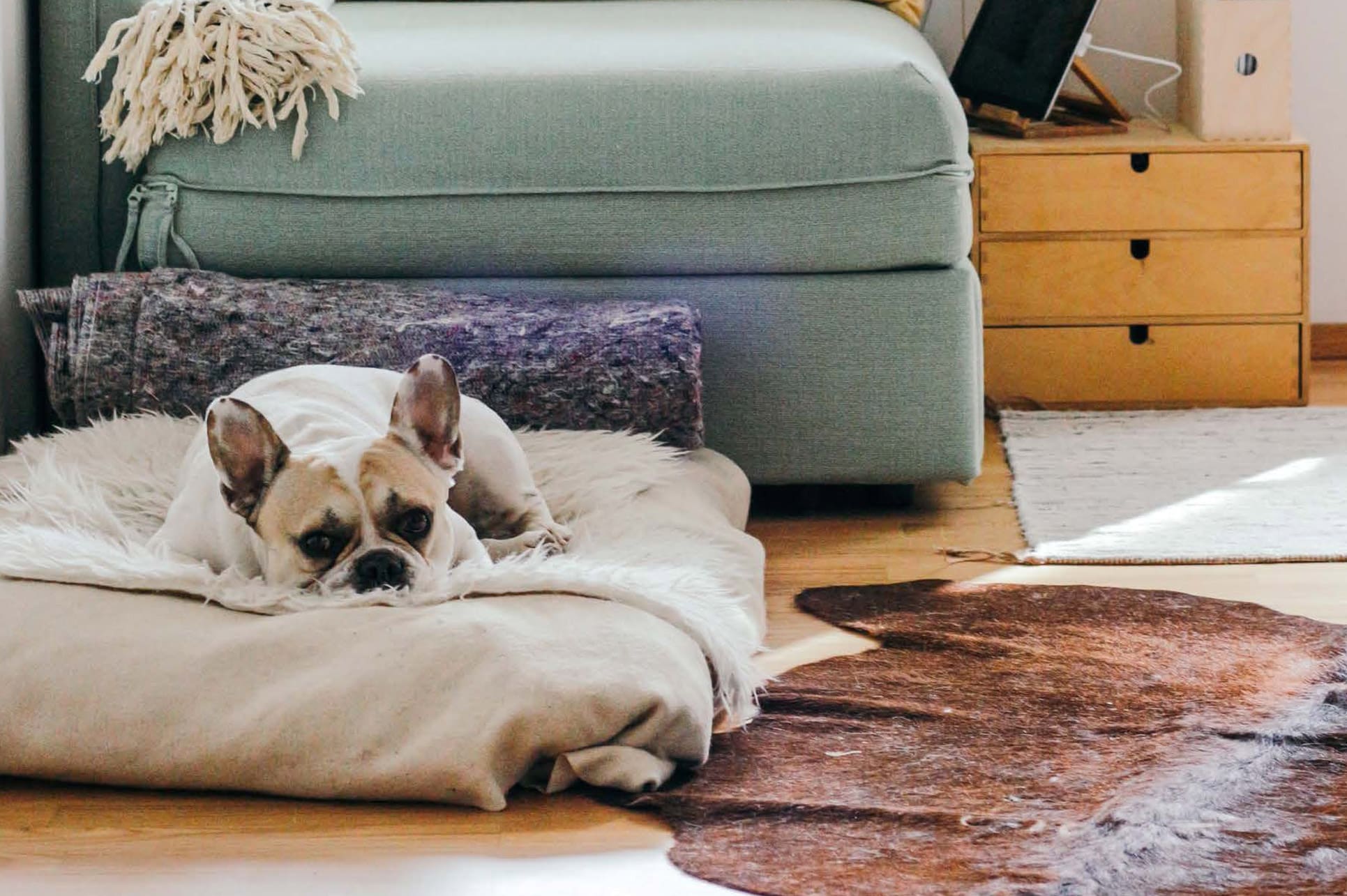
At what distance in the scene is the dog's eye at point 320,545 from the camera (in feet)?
5.46

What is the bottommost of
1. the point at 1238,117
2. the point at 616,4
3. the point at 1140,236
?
the point at 1140,236

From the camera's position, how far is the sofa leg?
2439mm

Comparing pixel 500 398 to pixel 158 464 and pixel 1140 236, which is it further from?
pixel 1140 236

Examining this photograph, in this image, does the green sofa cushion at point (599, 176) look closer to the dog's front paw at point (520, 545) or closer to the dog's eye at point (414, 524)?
the dog's front paw at point (520, 545)

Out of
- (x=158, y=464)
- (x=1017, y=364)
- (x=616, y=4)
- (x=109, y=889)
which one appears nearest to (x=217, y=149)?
(x=158, y=464)

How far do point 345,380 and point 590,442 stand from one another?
0.32m

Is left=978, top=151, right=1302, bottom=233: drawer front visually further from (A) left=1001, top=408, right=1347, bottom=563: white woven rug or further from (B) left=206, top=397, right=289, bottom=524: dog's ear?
(B) left=206, top=397, right=289, bottom=524: dog's ear

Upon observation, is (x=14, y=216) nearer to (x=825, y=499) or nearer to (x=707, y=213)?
(x=707, y=213)

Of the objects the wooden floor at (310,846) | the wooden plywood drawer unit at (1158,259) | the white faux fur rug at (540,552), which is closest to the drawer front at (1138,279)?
the wooden plywood drawer unit at (1158,259)

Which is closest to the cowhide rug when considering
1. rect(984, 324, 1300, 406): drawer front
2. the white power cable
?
rect(984, 324, 1300, 406): drawer front

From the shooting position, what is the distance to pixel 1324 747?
156 centimetres

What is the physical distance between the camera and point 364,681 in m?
1.54

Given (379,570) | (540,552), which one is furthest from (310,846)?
(540,552)

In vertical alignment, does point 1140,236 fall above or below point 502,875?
above
